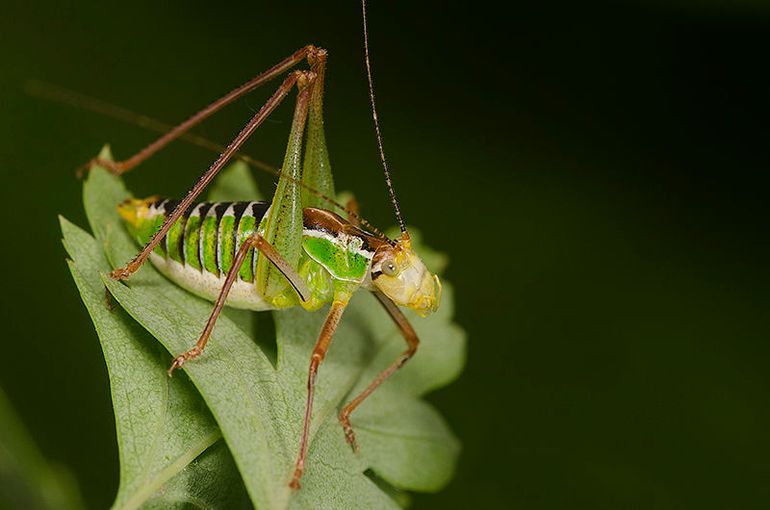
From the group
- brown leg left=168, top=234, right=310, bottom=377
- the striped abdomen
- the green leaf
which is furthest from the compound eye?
the green leaf

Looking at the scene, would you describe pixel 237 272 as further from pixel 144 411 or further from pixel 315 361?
pixel 144 411

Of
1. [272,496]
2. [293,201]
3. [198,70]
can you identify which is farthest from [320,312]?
[198,70]

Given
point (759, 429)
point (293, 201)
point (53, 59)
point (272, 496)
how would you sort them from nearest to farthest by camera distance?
point (272, 496)
point (293, 201)
point (759, 429)
point (53, 59)

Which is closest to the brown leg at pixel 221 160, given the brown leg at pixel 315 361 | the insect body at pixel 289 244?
the insect body at pixel 289 244

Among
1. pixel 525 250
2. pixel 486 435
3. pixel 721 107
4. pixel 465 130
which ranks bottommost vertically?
pixel 486 435

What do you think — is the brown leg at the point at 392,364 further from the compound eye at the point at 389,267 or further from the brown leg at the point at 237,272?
the brown leg at the point at 237,272

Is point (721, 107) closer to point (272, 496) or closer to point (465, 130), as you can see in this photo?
point (465, 130)
